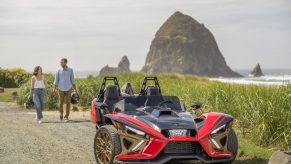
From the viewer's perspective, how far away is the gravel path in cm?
1039

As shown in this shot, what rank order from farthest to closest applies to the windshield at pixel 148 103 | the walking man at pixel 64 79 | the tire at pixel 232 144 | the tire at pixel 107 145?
the walking man at pixel 64 79 < the windshield at pixel 148 103 < the tire at pixel 232 144 < the tire at pixel 107 145

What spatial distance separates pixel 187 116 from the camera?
8.92 m

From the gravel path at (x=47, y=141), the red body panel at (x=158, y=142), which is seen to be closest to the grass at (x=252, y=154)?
the red body panel at (x=158, y=142)

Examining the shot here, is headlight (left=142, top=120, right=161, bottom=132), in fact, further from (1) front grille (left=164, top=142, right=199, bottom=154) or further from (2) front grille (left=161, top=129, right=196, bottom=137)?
(1) front grille (left=164, top=142, right=199, bottom=154)

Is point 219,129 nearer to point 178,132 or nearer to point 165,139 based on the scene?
point 178,132

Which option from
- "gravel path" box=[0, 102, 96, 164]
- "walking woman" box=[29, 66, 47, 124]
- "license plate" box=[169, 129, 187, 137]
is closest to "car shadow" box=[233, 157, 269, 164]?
"license plate" box=[169, 129, 187, 137]

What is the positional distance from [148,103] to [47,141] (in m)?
3.92

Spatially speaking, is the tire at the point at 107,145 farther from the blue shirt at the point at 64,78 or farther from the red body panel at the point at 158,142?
the blue shirt at the point at 64,78

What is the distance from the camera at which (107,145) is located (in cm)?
852

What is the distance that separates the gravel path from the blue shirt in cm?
121

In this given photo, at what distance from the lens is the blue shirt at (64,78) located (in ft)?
55.1

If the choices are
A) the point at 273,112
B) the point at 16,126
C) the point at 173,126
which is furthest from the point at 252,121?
the point at 16,126

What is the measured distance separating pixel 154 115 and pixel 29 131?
23.8 ft

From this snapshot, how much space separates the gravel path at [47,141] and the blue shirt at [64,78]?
3.98 ft
